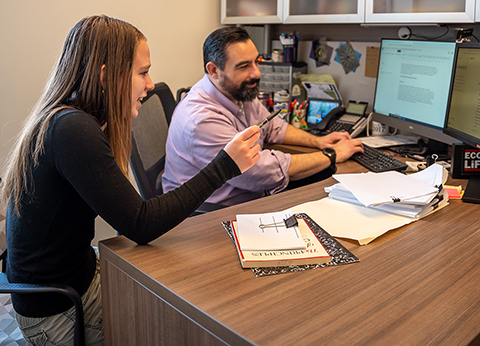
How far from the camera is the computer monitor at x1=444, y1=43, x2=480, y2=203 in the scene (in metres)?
1.47

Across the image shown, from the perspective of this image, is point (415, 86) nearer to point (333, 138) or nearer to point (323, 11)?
point (333, 138)

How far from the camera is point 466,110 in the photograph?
1.53 m

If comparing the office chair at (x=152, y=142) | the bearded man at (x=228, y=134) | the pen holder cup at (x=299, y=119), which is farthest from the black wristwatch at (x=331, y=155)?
the pen holder cup at (x=299, y=119)

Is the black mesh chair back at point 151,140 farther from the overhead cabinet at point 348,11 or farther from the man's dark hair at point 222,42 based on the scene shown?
the overhead cabinet at point 348,11

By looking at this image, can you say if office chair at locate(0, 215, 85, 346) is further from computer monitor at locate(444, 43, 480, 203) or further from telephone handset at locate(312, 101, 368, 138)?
telephone handset at locate(312, 101, 368, 138)

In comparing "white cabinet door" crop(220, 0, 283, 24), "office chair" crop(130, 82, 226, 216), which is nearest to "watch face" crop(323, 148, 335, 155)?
"office chair" crop(130, 82, 226, 216)

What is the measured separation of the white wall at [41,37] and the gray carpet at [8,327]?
2.21 ft

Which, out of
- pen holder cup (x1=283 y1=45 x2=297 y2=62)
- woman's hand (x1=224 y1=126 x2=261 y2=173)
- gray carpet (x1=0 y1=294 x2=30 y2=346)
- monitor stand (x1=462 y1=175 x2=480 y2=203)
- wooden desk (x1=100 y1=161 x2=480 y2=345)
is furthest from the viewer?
pen holder cup (x1=283 y1=45 x2=297 y2=62)

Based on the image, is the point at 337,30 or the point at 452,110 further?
the point at 337,30

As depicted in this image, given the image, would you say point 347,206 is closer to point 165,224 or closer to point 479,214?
point 479,214

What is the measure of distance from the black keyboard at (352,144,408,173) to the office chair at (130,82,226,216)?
0.59m

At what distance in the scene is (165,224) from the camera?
1.03m

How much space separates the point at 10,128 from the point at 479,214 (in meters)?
2.01

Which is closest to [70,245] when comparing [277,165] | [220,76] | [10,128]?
[277,165]
